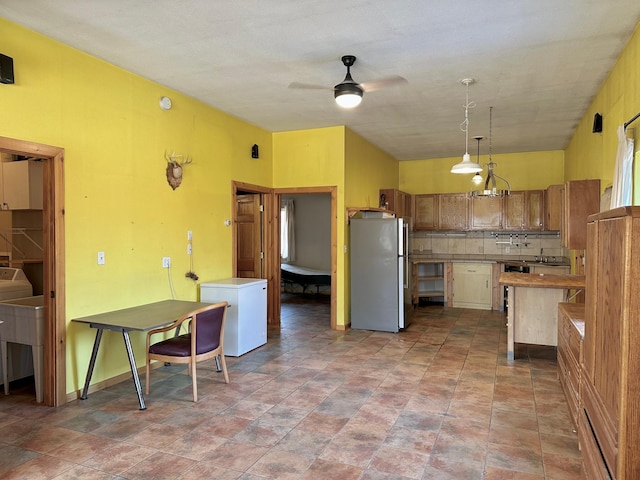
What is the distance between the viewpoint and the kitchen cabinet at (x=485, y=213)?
25.8ft

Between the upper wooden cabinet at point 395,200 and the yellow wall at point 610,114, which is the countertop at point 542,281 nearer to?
the yellow wall at point 610,114

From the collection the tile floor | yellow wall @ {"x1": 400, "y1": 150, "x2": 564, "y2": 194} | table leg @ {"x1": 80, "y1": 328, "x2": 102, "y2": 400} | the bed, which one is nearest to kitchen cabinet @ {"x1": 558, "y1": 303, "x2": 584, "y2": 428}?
the tile floor

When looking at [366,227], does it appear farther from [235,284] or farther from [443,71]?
[443,71]

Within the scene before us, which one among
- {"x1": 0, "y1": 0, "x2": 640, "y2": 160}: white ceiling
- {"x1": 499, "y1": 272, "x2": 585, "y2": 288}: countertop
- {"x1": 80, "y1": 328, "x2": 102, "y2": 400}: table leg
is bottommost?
{"x1": 80, "y1": 328, "x2": 102, "y2": 400}: table leg

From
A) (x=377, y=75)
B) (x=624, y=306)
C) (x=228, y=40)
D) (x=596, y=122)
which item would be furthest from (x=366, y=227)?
(x=624, y=306)

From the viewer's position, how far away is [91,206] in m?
3.69

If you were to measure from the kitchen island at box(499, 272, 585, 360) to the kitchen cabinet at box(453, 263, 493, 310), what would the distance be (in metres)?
3.01

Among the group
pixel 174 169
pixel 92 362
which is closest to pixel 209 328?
pixel 92 362

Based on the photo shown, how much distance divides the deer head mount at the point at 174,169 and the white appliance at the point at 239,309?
1.18 metres

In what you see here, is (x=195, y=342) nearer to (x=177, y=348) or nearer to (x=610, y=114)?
(x=177, y=348)

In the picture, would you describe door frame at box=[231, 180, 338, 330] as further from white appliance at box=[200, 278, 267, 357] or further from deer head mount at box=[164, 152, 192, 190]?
deer head mount at box=[164, 152, 192, 190]

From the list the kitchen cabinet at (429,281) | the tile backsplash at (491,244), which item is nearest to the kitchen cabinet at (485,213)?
the tile backsplash at (491,244)

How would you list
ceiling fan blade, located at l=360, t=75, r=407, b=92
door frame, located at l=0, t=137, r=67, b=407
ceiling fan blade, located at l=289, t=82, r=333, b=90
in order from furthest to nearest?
ceiling fan blade, located at l=289, t=82, r=333, b=90, ceiling fan blade, located at l=360, t=75, r=407, b=92, door frame, located at l=0, t=137, r=67, b=407

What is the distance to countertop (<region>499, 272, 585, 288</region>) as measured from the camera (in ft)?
14.1
